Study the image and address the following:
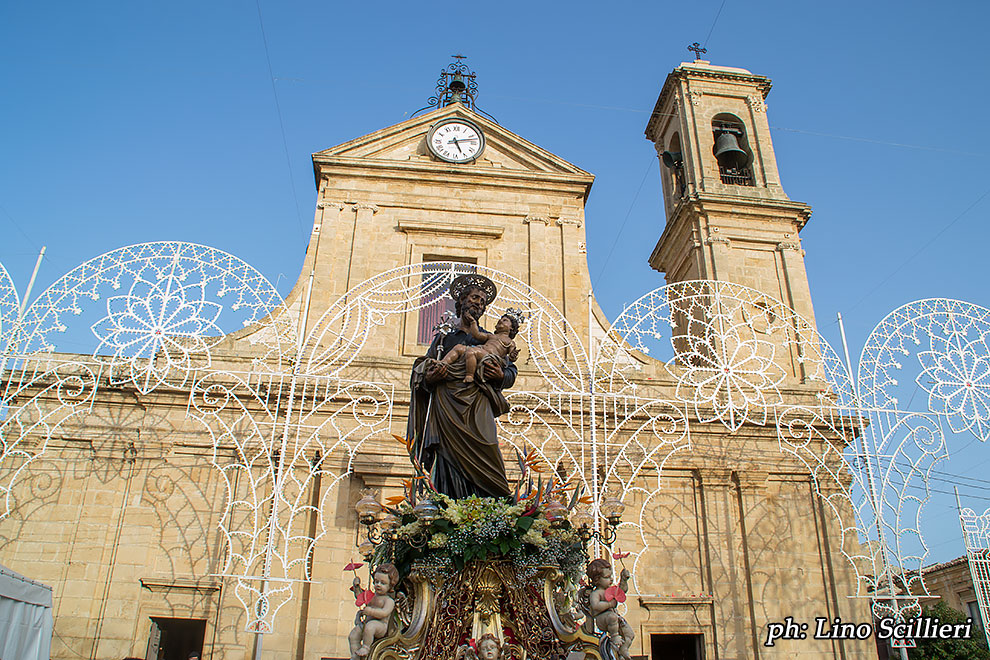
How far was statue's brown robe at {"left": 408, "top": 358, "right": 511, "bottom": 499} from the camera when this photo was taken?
16.3 feet

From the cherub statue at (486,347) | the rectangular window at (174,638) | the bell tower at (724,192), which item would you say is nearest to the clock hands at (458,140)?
the bell tower at (724,192)

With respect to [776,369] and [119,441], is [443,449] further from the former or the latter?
[776,369]

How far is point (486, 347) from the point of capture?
17.5ft

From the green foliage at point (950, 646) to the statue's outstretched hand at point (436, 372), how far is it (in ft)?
51.4

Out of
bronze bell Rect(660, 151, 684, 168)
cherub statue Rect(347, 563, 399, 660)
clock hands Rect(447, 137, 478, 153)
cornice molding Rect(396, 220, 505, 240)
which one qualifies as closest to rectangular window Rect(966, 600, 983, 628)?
bronze bell Rect(660, 151, 684, 168)

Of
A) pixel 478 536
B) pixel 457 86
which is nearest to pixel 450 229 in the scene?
pixel 457 86

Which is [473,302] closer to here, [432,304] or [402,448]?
[402,448]

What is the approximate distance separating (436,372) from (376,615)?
5.33 feet

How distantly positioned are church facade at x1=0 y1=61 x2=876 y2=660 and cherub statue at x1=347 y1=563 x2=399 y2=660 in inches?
200

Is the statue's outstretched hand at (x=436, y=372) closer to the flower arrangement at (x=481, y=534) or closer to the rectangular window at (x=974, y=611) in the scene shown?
the flower arrangement at (x=481, y=534)

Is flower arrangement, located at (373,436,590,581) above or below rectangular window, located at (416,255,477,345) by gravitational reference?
below

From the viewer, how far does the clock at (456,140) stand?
1462cm

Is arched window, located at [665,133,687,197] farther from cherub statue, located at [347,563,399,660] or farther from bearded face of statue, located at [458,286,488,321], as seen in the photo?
cherub statue, located at [347,563,399,660]

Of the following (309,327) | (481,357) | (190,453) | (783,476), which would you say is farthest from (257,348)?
(783,476)
